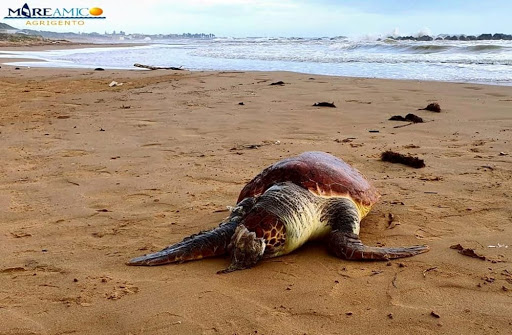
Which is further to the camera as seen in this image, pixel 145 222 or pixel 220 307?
pixel 145 222

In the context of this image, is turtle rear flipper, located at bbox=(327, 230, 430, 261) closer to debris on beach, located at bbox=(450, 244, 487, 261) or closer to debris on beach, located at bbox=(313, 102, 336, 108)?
debris on beach, located at bbox=(450, 244, 487, 261)

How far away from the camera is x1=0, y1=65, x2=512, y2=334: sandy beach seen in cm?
218

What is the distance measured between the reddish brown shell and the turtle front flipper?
1.31 feet

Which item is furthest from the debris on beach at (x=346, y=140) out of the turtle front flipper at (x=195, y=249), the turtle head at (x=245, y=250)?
the turtle head at (x=245, y=250)

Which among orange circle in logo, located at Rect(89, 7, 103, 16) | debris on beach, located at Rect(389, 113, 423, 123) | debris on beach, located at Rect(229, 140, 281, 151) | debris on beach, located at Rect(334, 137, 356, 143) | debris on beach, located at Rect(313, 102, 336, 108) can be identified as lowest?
debris on beach, located at Rect(229, 140, 281, 151)

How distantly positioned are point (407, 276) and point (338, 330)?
659mm

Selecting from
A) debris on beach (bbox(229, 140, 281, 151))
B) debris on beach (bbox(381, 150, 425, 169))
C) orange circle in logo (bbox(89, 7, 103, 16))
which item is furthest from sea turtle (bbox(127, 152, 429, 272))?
orange circle in logo (bbox(89, 7, 103, 16))

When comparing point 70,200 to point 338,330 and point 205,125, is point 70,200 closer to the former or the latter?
point 338,330

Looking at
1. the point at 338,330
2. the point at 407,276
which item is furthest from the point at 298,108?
the point at 338,330

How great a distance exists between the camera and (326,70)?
15422 millimetres

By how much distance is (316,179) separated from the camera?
10.3 ft

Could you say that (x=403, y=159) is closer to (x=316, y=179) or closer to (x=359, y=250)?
(x=316, y=179)

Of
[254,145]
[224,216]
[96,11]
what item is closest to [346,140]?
[254,145]

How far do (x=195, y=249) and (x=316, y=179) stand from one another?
0.91 meters
